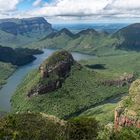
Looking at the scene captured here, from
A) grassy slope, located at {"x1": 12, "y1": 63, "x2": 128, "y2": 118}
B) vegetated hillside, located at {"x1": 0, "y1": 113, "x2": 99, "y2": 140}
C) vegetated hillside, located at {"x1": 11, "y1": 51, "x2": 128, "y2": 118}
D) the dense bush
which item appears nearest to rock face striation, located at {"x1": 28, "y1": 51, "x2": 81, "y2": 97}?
vegetated hillside, located at {"x1": 11, "y1": 51, "x2": 128, "y2": 118}

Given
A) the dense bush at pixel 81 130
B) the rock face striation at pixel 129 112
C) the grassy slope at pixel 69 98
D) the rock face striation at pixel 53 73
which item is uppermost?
the dense bush at pixel 81 130

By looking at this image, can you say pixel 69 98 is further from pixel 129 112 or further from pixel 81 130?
pixel 81 130

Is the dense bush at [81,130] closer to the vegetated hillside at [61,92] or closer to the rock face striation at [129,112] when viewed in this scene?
the rock face striation at [129,112]

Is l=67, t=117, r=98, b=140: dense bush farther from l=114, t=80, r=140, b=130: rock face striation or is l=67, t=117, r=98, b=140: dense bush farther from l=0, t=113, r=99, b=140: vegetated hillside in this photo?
l=114, t=80, r=140, b=130: rock face striation

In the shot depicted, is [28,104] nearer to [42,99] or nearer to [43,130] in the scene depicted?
[42,99]

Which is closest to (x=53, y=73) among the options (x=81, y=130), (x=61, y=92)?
(x=61, y=92)

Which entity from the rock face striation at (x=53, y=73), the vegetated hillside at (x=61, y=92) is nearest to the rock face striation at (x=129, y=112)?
the vegetated hillside at (x=61, y=92)
